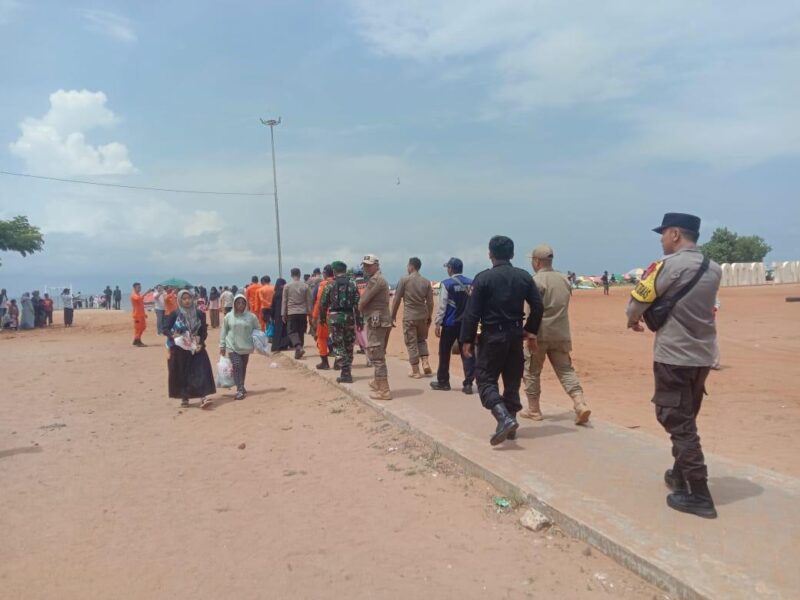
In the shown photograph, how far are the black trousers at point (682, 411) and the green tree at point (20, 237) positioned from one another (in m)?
34.9

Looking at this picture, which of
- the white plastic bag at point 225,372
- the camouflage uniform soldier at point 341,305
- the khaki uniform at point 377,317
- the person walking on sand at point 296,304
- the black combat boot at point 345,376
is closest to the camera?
the khaki uniform at point 377,317

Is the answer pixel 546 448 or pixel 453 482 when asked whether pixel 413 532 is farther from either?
pixel 546 448

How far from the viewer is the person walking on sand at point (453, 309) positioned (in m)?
8.16

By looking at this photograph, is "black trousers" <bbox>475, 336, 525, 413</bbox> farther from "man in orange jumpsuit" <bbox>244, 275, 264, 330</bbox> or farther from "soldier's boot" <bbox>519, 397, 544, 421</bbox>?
"man in orange jumpsuit" <bbox>244, 275, 264, 330</bbox>

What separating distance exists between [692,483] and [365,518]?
7.11ft

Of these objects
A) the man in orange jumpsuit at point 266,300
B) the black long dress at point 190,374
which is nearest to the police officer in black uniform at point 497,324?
the black long dress at point 190,374

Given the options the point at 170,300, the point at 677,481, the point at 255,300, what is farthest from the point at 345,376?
the point at 170,300

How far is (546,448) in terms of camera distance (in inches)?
213

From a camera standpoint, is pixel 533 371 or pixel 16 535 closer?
pixel 16 535

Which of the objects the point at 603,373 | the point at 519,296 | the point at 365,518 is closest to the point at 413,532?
the point at 365,518

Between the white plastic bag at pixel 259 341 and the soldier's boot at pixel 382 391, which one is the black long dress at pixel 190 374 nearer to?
the white plastic bag at pixel 259 341

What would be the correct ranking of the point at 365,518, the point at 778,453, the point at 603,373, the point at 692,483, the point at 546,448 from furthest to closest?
1. the point at 603,373
2. the point at 778,453
3. the point at 546,448
4. the point at 365,518
5. the point at 692,483

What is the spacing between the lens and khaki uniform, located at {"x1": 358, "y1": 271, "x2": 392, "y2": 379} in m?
7.84

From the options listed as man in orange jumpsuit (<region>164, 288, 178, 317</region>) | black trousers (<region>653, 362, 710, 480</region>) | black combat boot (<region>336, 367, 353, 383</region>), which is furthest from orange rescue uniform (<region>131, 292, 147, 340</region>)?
A: black trousers (<region>653, 362, 710, 480</region>)
